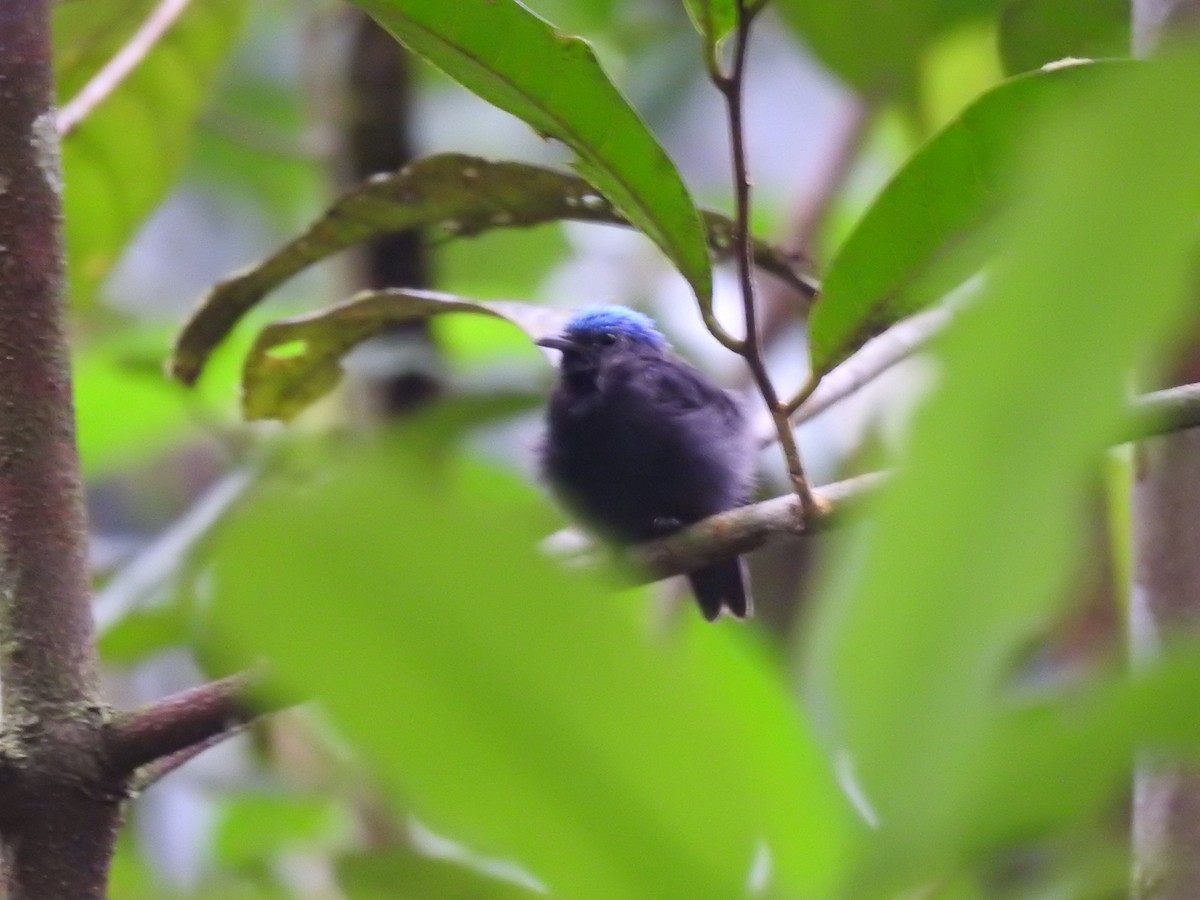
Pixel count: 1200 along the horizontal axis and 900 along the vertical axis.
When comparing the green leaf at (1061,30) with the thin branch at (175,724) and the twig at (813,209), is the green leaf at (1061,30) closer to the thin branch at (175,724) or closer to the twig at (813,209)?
the twig at (813,209)

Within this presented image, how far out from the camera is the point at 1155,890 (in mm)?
1066

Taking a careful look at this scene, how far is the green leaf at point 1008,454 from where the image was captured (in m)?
0.41

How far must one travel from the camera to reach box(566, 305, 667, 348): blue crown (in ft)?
10.4

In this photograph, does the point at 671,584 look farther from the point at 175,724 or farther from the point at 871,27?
the point at 175,724

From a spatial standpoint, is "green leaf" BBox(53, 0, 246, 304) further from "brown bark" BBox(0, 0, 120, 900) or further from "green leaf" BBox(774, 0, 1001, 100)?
"brown bark" BBox(0, 0, 120, 900)

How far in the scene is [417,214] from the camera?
1.96 meters

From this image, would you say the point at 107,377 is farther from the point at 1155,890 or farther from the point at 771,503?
the point at 1155,890

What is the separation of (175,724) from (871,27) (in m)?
1.97

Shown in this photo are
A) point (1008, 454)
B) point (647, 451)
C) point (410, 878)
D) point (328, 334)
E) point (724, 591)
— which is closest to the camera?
point (1008, 454)

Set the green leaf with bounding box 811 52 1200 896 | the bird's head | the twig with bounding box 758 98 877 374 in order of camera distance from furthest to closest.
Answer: the twig with bounding box 758 98 877 374 < the bird's head < the green leaf with bounding box 811 52 1200 896

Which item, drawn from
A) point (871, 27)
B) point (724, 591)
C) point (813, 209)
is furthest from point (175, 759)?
point (813, 209)

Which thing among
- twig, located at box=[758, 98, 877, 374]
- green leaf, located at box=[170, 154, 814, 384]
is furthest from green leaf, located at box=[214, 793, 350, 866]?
twig, located at box=[758, 98, 877, 374]

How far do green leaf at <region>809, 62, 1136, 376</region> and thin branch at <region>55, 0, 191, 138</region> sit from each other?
4.93ft

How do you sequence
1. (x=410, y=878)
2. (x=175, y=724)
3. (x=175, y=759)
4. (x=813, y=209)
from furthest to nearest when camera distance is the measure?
(x=813, y=209)
(x=175, y=759)
(x=175, y=724)
(x=410, y=878)
